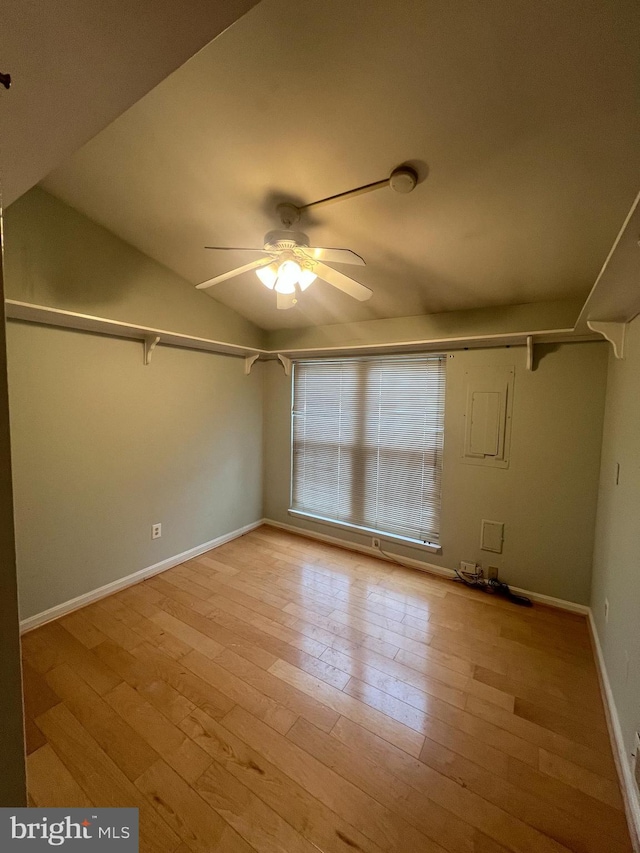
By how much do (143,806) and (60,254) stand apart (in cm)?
273

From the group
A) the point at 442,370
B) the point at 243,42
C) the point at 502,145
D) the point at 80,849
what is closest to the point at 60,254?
the point at 243,42

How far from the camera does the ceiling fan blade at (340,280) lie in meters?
1.67

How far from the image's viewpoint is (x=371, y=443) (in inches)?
124

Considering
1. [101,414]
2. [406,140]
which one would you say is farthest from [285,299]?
[101,414]

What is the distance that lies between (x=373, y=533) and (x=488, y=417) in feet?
4.80

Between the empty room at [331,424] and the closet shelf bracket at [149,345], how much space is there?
25 millimetres

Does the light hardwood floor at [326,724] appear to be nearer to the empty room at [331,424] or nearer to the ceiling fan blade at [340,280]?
the empty room at [331,424]

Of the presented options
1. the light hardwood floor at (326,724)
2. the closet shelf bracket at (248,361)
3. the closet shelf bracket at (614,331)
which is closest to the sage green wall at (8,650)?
the light hardwood floor at (326,724)

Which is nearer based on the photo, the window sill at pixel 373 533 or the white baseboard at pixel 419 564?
the white baseboard at pixel 419 564

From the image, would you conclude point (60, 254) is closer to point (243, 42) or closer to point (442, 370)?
point (243, 42)

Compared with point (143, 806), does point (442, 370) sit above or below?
above

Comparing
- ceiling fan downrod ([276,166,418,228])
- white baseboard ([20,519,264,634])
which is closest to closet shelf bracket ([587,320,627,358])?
ceiling fan downrod ([276,166,418,228])

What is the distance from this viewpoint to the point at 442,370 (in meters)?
2.79

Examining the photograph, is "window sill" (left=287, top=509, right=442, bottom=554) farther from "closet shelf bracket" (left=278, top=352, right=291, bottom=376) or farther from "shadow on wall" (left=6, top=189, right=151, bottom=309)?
"shadow on wall" (left=6, top=189, right=151, bottom=309)
